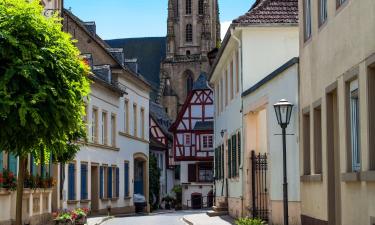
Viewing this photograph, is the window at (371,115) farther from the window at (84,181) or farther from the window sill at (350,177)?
the window at (84,181)

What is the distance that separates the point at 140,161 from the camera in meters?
52.5

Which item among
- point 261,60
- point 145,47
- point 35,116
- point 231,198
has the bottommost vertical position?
point 231,198

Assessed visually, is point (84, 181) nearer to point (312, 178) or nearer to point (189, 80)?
point (312, 178)

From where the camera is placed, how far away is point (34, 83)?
15453mm

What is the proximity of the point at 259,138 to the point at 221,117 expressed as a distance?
10180 millimetres

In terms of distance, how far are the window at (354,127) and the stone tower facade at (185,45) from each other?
93874 mm

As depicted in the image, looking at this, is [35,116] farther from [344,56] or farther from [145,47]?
[145,47]

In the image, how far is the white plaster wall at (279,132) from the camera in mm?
19375

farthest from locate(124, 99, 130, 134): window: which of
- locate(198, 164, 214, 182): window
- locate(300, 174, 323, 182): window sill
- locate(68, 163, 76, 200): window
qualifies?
locate(300, 174, 323, 182): window sill

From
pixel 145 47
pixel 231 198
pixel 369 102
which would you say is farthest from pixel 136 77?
pixel 145 47

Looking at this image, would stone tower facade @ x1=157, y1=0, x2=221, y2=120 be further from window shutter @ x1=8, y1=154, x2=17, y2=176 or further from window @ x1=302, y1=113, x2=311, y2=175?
window @ x1=302, y1=113, x2=311, y2=175

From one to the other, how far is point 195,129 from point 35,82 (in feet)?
179

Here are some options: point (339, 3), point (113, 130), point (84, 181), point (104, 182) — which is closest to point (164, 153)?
point (113, 130)

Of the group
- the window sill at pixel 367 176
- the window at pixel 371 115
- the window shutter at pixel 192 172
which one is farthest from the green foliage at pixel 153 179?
the window at pixel 371 115
